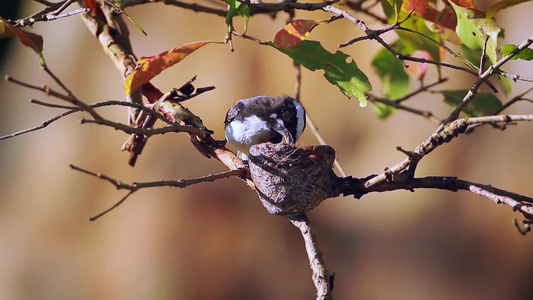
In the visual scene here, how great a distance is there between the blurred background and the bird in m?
1.77

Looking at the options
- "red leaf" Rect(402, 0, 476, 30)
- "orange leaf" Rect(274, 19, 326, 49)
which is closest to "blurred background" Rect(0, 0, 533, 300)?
"red leaf" Rect(402, 0, 476, 30)

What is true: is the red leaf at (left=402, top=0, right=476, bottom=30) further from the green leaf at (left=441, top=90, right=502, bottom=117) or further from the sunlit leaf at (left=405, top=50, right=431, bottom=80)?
the sunlit leaf at (left=405, top=50, right=431, bottom=80)

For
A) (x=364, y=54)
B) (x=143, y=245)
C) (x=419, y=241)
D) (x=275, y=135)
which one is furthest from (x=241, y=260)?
(x=275, y=135)

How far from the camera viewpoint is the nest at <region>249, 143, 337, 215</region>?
78.5 inches

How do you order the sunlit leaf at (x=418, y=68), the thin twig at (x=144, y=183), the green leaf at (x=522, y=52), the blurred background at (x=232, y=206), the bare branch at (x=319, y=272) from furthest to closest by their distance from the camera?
1. the blurred background at (x=232, y=206)
2. the sunlit leaf at (x=418, y=68)
3. the green leaf at (x=522, y=52)
4. the bare branch at (x=319, y=272)
5. the thin twig at (x=144, y=183)

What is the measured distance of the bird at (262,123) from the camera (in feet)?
11.2

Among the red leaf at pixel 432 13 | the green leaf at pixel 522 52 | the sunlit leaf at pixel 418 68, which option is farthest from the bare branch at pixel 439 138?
the sunlit leaf at pixel 418 68

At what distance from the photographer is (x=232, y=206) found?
5727 mm

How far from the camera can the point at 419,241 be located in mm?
5312

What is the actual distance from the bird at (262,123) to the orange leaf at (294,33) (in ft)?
4.27

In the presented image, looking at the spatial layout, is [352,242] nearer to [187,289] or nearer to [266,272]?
[266,272]

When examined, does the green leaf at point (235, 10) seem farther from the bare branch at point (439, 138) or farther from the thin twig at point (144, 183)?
the bare branch at point (439, 138)

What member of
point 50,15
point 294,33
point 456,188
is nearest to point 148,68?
point 50,15

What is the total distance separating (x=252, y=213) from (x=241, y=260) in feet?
1.43
